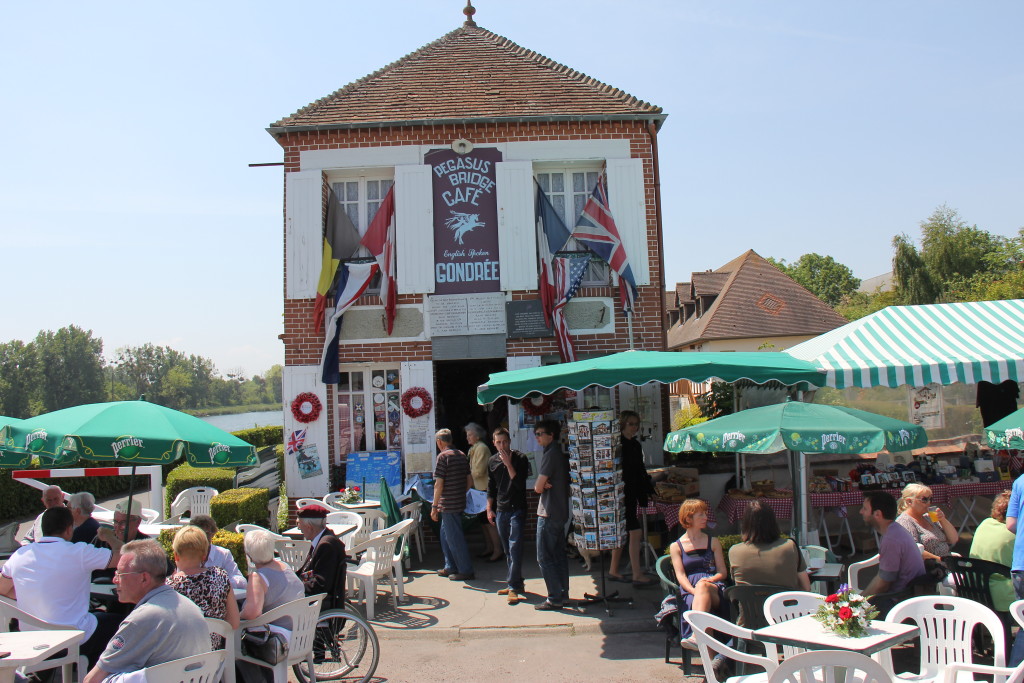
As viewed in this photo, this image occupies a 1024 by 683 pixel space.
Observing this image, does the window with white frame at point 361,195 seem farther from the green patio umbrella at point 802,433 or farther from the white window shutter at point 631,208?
the green patio umbrella at point 802,433

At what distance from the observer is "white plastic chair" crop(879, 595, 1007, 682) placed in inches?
189

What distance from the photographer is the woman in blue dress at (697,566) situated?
594cm

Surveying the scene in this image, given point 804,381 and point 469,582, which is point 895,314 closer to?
point 804,381

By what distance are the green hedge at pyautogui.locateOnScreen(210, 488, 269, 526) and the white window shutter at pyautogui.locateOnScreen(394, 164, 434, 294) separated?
3.77m

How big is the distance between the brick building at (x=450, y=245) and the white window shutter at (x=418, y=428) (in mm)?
21

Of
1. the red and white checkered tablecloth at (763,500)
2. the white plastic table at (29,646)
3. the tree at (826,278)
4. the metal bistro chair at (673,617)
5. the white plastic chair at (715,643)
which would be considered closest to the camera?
the white plastic table at (29,646)

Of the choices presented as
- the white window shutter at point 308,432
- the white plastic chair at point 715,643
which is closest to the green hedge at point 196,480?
the white window shutter at point 308,432

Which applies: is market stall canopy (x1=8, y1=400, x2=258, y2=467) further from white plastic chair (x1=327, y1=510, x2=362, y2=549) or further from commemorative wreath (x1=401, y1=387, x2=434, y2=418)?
commemorative wreath (x1=401, y1=387, x2=434, y2=418)

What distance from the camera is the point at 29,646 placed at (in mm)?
4734

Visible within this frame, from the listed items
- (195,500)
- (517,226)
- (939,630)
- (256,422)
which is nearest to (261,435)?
(256,422)

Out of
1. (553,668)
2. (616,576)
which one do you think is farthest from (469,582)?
(553,668)

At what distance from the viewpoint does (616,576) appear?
8.73 meters

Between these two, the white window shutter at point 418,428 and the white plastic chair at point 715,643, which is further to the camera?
the white window shutter at point 418,428

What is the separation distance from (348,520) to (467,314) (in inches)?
151
